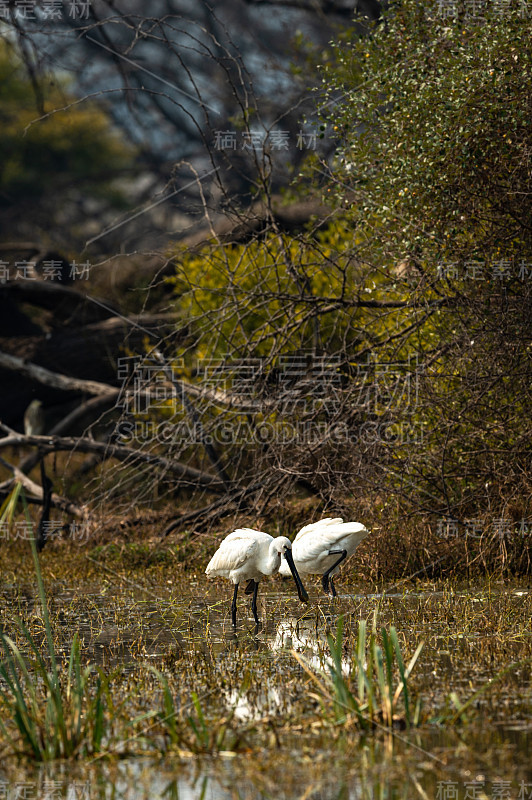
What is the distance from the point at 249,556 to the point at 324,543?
71 cm

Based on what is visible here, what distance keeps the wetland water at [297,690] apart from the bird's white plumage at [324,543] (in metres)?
0.31

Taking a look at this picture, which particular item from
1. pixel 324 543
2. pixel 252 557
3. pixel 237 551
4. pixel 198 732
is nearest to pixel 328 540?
pixel 324 543

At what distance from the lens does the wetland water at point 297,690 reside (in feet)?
13.0

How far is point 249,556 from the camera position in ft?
25.9

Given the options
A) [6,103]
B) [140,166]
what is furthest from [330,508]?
[6,103]

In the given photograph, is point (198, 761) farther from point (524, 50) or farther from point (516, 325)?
point (524, 50)

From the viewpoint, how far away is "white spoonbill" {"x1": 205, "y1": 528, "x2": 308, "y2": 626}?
786 centimetres

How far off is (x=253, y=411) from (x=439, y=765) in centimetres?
712

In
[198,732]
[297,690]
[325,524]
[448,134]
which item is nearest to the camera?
[198,732]

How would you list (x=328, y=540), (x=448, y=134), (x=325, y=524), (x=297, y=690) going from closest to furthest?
(x=297, y=690)
(x=328, y=540)
(x=325, y=524)
(x=448, y=134)

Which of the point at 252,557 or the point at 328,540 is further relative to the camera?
the point at 328,540

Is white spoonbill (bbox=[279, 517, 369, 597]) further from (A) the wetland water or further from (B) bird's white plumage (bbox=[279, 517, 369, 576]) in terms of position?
(A) the wetland water

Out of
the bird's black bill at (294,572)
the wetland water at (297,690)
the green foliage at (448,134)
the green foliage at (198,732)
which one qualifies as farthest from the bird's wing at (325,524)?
the green foliage at (198,732)

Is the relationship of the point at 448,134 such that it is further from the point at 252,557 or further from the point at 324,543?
the point at 252,557
